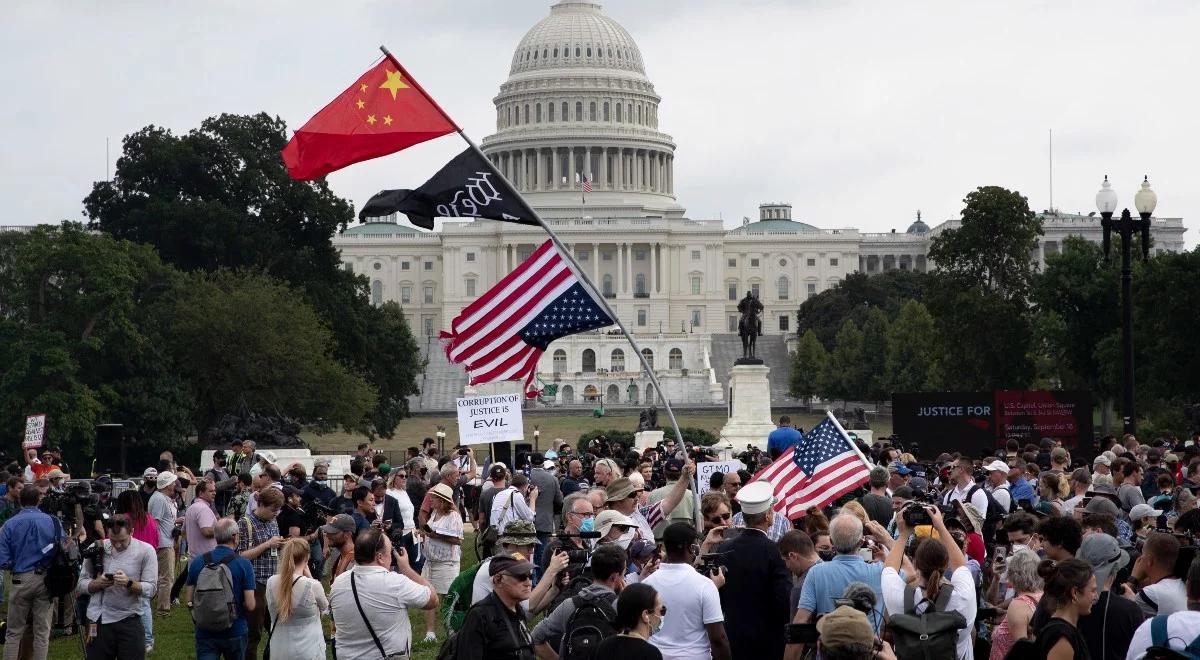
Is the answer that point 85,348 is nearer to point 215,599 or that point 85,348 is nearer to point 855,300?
point 215,599

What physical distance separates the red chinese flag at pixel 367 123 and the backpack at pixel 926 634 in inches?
266

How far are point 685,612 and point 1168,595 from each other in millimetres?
2106

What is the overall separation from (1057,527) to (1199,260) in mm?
38134

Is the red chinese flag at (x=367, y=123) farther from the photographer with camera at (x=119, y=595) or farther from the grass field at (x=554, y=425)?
the grass field at (x=554, y=425)

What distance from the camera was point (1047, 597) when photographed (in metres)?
8.45

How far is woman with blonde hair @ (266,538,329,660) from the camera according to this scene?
10.3 meters

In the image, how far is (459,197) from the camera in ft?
46.4

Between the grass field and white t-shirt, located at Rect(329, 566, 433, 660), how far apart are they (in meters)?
52.2

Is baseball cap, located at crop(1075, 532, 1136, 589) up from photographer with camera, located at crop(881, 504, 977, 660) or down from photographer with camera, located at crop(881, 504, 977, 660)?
up

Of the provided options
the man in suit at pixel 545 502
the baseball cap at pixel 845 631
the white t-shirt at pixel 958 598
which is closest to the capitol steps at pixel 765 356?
the man in suit at pixel 545 502

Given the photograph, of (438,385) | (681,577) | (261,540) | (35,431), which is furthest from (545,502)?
(438,385)

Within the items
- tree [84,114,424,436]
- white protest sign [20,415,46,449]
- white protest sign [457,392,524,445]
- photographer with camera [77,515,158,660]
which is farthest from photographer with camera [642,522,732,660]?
tree [84,114,424,436]

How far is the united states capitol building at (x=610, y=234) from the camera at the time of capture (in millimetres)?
139125

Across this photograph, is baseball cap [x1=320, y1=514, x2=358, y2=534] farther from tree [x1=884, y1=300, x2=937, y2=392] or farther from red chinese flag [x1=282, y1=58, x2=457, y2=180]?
tree [x1=884, y1=300, x2=937, y2=392]
